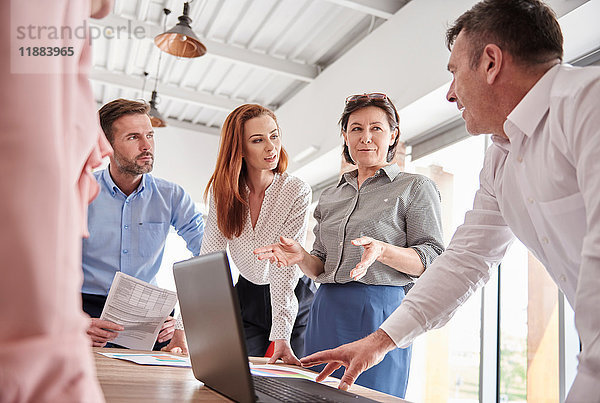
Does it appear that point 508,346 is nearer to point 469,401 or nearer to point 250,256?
point 469,401

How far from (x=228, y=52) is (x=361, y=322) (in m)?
4.95

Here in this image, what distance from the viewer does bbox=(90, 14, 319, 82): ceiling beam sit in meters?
5.74

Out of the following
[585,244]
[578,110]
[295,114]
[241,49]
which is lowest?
[585,244]

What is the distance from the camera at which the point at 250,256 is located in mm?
2252

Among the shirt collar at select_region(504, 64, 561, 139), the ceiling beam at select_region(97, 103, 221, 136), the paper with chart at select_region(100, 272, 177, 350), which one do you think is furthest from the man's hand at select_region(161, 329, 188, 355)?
the ceiling beam at select_region(97, 103, 221, 136)

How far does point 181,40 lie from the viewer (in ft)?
13.9

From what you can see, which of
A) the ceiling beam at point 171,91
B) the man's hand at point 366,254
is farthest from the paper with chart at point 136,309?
the ceiling beam at point 171,91

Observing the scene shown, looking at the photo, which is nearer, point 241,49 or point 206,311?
point 206,311

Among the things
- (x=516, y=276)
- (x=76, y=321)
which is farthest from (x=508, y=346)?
(x=76, y=321)

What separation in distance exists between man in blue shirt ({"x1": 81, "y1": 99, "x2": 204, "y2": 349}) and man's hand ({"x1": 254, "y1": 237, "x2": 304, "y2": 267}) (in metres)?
0.77

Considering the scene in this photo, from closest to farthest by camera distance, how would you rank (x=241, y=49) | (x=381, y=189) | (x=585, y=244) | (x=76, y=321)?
1. (x=76, y=321)
2. (x=585, y=244)
3. (x=381, y=189)
4. (x=241, y=49)

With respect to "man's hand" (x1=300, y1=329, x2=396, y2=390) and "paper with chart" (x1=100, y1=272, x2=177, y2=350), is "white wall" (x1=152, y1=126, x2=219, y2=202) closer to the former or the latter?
"paper with chart" (x1=100, y1=272, x2=177, y2=350)

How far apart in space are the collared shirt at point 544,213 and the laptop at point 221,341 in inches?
14.7

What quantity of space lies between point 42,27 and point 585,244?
2.67 ft
